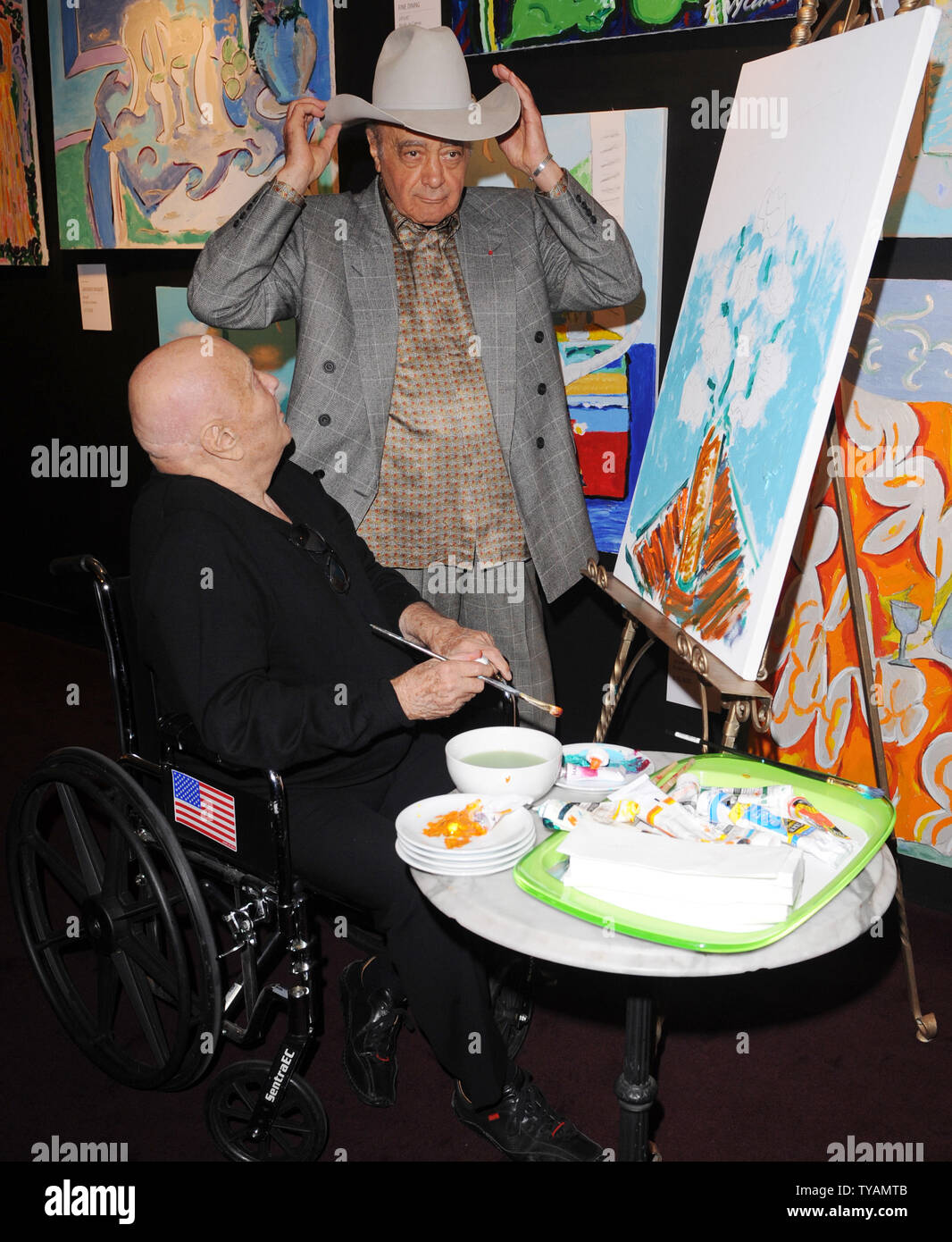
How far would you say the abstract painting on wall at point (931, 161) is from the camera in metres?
2.21

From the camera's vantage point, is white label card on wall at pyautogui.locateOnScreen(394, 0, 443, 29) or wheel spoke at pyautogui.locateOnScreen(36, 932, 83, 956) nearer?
wheel spoke at pyautogui.locateOnScreen(36, 932, 83, 956)

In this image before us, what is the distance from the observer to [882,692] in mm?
2594

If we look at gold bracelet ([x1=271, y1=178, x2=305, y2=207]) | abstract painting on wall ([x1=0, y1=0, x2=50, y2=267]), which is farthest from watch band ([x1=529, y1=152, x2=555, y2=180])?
abstract painting on wall ([x1=0, y1=0, x2=50, y2=267])

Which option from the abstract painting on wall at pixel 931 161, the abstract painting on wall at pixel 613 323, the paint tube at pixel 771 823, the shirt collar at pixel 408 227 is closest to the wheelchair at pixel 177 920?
the paint tube at pixel 771 823

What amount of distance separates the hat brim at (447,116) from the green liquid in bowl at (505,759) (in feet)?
4.12

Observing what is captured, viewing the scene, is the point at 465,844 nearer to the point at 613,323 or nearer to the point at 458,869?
the point at 458,869

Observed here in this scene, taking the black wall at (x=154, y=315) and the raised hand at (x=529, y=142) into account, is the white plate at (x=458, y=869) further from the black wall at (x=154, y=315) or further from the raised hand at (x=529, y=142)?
the black wall at (x=154, y=315)

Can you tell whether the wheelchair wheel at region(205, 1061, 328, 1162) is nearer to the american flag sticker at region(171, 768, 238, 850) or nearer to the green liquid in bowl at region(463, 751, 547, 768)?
the american flag sticker at region(171, 768, 238, 850)

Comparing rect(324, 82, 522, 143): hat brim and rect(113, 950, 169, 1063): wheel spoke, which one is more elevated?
rect(324, 82, 522, 143): hat brim

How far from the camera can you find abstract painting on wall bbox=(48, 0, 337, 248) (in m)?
3.41

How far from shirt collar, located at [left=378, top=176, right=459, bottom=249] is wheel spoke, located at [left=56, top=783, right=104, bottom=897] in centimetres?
133

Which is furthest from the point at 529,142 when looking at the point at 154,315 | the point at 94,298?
the point at 94,298
